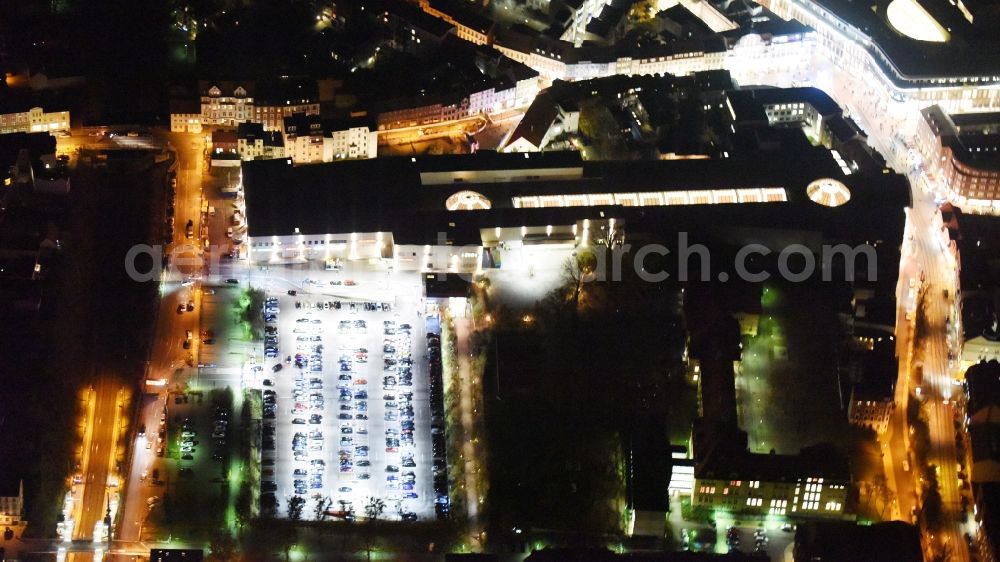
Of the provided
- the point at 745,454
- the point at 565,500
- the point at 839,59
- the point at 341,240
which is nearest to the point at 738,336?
the point at 745,454

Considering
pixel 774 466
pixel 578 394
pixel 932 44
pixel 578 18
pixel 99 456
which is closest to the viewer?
pixel 774 466

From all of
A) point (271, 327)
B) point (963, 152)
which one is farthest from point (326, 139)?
point (963, 152)

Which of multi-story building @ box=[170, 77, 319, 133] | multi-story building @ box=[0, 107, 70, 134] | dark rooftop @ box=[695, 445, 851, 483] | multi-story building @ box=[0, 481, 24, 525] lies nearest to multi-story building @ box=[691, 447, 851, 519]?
dark rooftop @ box=[695, 445, 851, 483]

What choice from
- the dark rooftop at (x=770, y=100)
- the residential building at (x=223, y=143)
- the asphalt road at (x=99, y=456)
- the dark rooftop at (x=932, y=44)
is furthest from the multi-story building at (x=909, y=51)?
the asphalt road at (x=99, y=456)

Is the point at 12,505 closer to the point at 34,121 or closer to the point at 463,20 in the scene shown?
the point at 34,121

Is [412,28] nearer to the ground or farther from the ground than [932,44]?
farther from the ground

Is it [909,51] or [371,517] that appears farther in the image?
[909,51]
